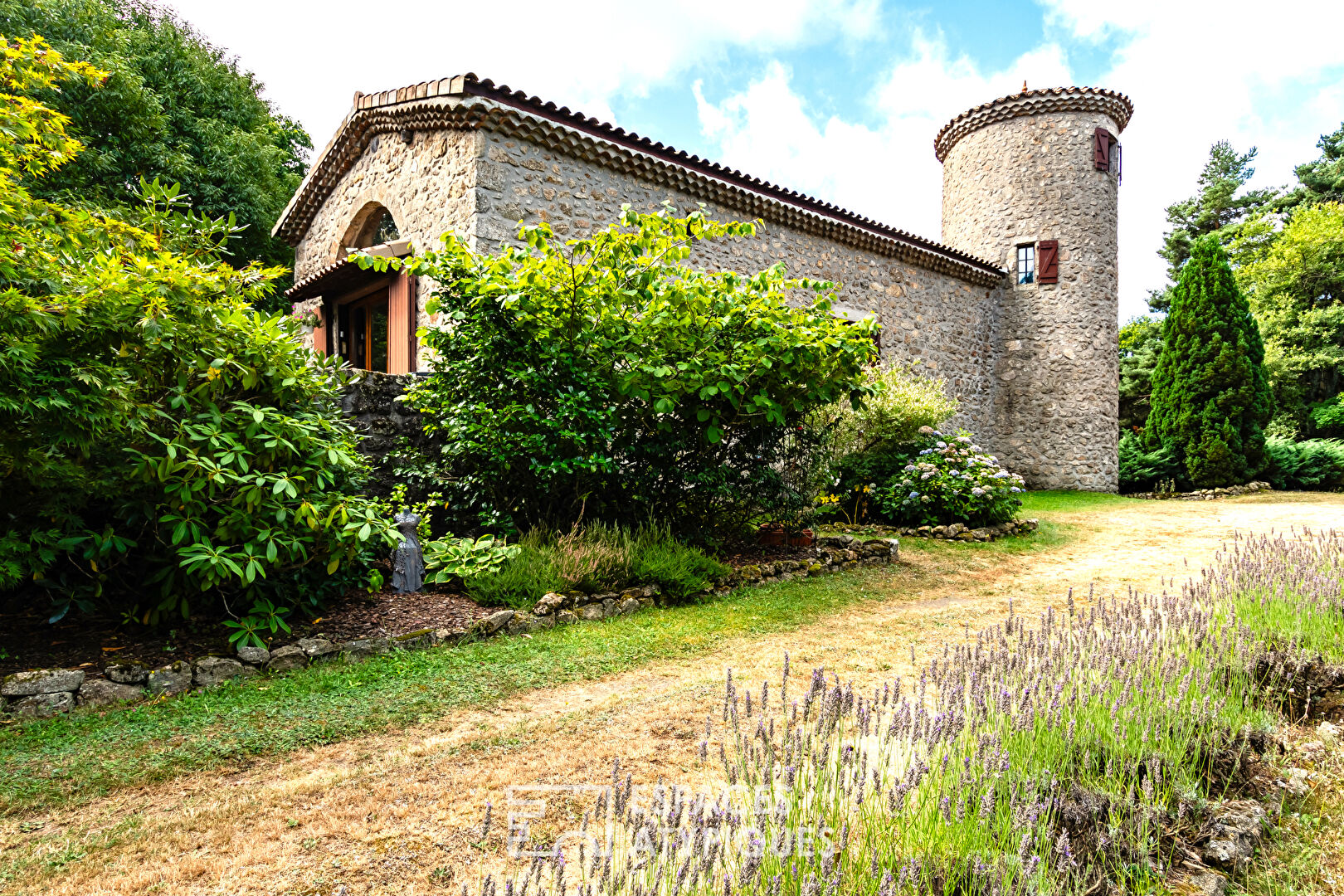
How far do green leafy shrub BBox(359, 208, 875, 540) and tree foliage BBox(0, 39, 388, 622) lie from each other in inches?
58.2

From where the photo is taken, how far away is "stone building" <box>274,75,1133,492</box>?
8.39 m

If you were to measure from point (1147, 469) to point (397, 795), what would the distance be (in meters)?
18.0

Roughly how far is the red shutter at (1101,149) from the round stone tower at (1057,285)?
0.03 metres

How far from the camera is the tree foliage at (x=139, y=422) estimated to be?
303cm

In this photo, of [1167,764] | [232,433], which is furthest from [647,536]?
[1167,764]

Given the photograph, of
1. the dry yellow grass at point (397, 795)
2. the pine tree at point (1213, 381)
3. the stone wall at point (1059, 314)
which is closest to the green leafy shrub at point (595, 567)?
the dry yellow grass at point (397, 795)

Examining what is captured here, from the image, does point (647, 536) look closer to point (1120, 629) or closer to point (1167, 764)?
point (1120, 629)

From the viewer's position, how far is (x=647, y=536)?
19.1 ft

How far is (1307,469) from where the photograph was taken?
1516 centimetres

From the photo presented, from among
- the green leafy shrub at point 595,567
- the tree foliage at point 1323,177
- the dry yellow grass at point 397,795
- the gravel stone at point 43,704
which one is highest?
the tree foliage at point 1323,177

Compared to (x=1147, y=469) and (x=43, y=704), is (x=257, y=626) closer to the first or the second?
(x=43, y=704)

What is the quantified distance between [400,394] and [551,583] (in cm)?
274

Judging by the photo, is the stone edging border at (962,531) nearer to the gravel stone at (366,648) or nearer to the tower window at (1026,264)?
the gravel stone at (366,648)

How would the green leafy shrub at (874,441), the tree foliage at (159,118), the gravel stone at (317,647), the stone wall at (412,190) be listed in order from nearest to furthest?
the gravel stone at (317,647) → the stone wall at (412,190) → the green leafy shrub at (874,441) → the tree foliage at (159,118)
